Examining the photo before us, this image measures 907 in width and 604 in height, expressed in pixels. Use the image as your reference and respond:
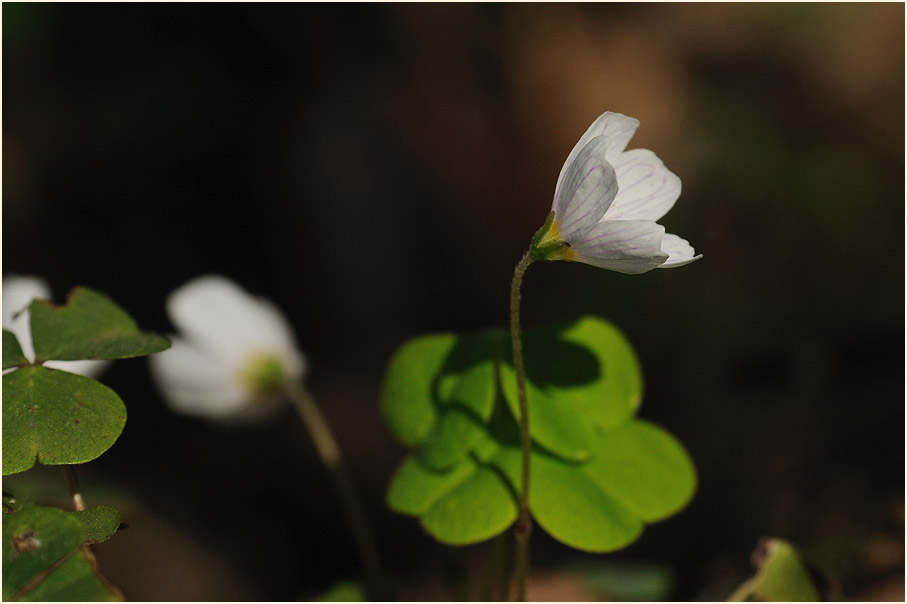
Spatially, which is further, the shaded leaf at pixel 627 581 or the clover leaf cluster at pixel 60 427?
the shaded leaf at pixel 627 581

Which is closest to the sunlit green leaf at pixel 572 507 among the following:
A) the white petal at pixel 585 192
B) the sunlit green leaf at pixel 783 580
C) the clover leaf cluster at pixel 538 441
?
the clover leaf cluster at pixel 538 441

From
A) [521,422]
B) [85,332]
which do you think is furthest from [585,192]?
[85,332]

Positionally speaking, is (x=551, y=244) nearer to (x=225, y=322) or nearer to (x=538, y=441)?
(x=538, y=441)

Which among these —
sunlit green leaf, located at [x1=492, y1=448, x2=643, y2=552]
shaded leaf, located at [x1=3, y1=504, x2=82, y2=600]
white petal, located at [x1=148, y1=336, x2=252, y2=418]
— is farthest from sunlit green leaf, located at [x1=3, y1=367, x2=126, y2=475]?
white petal, located at [x1=148, y1=336, x2=252, y2=418]

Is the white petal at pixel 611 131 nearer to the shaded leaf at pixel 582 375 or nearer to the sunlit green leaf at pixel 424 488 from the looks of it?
the shaded leaf at pixel 582 375

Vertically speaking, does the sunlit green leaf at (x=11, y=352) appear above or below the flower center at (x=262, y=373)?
above

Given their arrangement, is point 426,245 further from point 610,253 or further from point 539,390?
point 610,253
